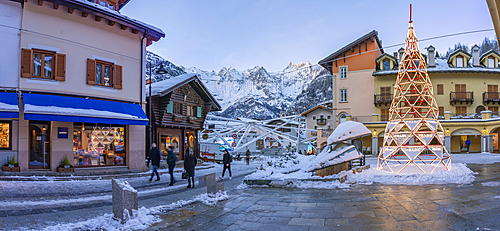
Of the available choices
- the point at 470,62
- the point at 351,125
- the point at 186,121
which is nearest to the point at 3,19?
the point at 186,121

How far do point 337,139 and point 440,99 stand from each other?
30125 mm

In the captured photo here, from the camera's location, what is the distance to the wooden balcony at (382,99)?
38.9 metres

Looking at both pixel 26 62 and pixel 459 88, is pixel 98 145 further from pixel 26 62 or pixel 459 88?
pixel 459 88

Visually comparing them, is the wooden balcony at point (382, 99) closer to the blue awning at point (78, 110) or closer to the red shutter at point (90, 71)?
the blue awning at point (78, 110)

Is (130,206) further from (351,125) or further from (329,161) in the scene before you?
(351,125)

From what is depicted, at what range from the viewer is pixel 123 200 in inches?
261

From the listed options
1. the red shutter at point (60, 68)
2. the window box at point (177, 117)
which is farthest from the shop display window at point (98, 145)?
the window box at point (177, 117)

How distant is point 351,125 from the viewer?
1606 centimetres

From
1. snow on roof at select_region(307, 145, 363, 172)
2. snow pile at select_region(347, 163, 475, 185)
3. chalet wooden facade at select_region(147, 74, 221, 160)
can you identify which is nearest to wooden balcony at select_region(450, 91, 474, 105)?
chalet wooden facade at select_region(147, 74, 221, 160)

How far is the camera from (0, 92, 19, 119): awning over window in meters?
12.4

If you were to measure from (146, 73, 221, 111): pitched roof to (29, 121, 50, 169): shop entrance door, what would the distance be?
8064 millimetres

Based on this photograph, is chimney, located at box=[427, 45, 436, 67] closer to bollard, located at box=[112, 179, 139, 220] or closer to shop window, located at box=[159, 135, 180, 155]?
shop window, located at box=[159, 135, 180, 155]

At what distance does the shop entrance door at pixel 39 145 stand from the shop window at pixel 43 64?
2.07 m

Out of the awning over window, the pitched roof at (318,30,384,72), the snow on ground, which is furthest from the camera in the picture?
the pitched roof at (318,30,384,72)
